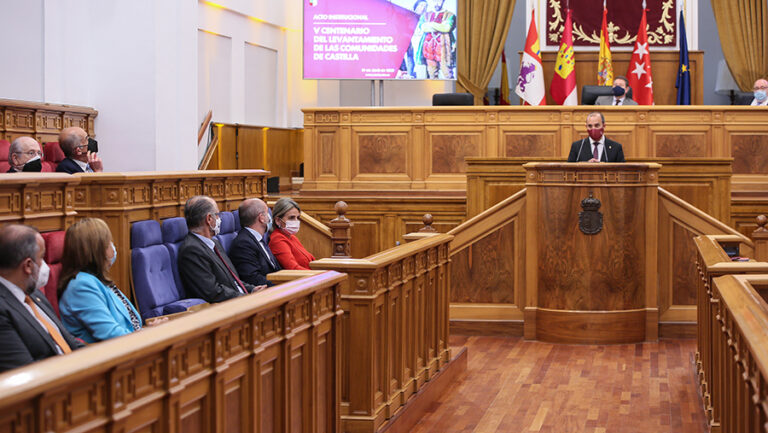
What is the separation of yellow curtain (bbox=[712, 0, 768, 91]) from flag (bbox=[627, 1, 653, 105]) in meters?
1.48

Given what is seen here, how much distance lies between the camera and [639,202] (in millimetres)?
6961

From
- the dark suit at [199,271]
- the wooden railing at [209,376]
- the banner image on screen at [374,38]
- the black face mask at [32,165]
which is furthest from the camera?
the banner image on screen at [374,38]

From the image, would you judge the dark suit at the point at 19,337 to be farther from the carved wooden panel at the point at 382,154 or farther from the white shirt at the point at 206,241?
the carved wooden panel at the point at 382,154

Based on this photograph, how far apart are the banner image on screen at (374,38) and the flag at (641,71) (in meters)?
2.35

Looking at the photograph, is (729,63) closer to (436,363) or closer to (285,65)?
(285,65)

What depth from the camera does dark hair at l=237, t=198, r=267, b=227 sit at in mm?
5426

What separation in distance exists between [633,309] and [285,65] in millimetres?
8894

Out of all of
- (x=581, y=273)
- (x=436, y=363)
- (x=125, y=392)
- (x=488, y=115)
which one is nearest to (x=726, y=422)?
(x=436, y=363)

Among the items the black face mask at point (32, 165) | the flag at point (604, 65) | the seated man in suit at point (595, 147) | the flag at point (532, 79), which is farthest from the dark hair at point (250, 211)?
the flag at point (604, 65)

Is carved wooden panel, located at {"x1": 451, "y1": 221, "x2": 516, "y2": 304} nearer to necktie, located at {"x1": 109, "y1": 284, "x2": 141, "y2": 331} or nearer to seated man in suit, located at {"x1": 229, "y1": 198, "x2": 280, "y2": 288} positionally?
seated man in suit, located at {"x1": 229, "y1": 198, "x2": 280, "y2": 288}

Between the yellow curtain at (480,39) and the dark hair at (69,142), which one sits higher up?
the yellow curtain at (480,39)

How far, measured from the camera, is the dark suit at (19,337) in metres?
2.47

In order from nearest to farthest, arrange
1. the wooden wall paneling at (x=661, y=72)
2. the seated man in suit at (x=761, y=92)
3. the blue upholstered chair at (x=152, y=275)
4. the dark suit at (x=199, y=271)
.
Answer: the blue upholstered chair at (x=152, y=275) < the dark suit at (x=199, y=271) < the seated man in suit at (x=761, y=92) < the wooden wall paneling at (x=661, y=72)

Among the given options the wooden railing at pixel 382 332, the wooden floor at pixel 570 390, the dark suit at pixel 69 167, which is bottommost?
the wooden floor at pixel 570 390
